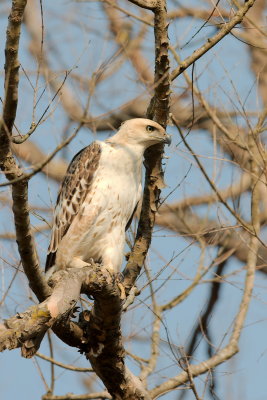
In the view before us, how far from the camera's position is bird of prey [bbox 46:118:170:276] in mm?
5371

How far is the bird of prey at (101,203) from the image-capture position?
537cm

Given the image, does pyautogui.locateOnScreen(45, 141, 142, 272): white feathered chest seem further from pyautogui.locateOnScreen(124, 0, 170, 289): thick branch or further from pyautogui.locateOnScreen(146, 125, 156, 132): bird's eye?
pyautogui.locateOnScreen(124, 0, 170, 289): thick branch

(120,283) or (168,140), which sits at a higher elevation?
(168,140)

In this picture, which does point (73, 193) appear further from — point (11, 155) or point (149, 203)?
point (11, 155)

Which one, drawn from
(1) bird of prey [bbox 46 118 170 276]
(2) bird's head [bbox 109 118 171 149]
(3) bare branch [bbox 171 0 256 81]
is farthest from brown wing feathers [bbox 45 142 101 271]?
(3) bare branch [bbox 171 0 256 81]

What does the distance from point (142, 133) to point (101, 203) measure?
618 millimetres

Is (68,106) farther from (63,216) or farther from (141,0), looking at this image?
(141,0)

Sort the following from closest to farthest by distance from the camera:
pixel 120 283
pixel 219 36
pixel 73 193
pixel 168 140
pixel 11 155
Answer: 1. pixel 11 155
2. pixel 219 36
3. pixel 120 283
4. pixel 168 140
5. pixel 73 193

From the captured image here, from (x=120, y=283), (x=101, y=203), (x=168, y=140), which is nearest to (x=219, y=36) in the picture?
(x=168, y=140)

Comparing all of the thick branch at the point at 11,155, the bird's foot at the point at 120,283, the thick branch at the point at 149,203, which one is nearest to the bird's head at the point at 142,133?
the thick branch at the point at 149,203

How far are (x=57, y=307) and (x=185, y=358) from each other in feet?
6.06

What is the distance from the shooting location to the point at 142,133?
5.45 metres

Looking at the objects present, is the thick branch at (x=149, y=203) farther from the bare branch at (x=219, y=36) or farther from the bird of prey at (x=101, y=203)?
the bird of prey at (x=101, y=203)

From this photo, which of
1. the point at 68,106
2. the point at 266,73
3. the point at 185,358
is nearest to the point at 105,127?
the point at 68,106
